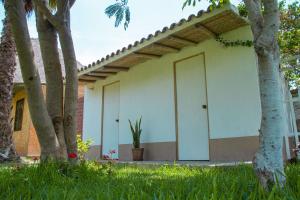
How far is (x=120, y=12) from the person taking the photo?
4.71 meters

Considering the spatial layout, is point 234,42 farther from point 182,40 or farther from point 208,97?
point 208,97

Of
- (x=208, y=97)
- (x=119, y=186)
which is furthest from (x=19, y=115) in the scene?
(x=119, y=186)

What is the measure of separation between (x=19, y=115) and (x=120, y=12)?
11952 millimetres

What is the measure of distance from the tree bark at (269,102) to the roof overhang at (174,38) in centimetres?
321

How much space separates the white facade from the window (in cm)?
511

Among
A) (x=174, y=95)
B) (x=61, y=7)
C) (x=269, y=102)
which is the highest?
(x=61, y=7)

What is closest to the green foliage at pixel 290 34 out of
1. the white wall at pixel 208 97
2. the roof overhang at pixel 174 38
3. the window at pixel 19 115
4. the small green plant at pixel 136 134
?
the white wall at pixel 208 97

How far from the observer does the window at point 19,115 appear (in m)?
14.5

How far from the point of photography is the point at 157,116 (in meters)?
8.20

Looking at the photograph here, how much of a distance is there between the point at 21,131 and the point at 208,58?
10298 mm

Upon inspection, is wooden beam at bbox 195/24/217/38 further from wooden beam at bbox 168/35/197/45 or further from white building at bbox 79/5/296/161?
wooden beam at bbox 168/35/197/45

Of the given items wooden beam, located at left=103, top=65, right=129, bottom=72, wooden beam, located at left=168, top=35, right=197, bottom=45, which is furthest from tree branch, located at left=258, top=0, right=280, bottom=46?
wooden beam, located at left=103, top=65, right=129, bottom=72

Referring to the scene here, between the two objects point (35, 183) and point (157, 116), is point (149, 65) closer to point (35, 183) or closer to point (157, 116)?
point (157, 116)

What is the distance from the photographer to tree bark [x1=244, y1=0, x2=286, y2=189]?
2.28m
